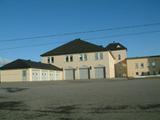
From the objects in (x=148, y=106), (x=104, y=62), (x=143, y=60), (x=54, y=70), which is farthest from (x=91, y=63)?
(x=148, y=106)

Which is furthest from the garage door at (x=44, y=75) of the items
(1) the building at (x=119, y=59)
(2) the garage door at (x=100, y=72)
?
(1) the building at (x=119, y=59)

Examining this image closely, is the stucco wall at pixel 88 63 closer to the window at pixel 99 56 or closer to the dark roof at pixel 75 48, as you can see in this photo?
the window at pixel 99 56

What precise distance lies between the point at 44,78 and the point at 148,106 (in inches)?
1784

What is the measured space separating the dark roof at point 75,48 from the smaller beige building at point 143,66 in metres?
17.8

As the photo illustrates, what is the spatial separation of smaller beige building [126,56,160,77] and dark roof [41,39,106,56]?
58.5ft

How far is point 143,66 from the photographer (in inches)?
2955

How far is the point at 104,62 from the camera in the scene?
2311 inches

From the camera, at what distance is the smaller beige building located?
73.9m

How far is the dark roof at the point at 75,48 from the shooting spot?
60822 mm

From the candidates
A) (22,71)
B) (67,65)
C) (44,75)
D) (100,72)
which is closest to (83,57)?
(67,65)

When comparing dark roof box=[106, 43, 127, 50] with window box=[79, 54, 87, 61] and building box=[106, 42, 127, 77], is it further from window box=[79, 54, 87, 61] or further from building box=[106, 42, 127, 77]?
window box=[79, 54, 87, 61]

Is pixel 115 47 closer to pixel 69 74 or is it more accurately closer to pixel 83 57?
pixel 83 57

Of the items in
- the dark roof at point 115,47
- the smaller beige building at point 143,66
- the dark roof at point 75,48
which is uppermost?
the dark roof at point 115,47

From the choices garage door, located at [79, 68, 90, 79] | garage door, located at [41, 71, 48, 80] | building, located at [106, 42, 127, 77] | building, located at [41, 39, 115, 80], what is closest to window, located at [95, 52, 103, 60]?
building, located at [41, 39, 115, 80]
